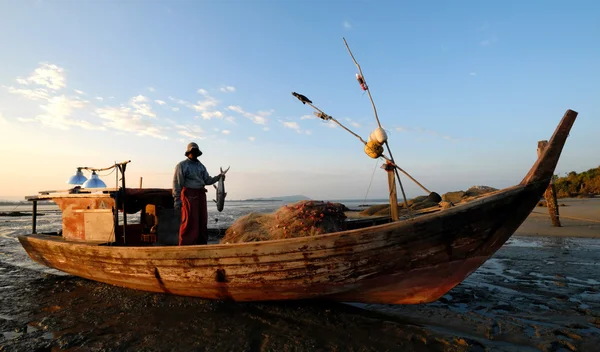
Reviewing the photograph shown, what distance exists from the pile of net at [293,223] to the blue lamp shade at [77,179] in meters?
5.77

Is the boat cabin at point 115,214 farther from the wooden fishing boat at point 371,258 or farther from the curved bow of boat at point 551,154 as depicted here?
the curved bow of boat at point 551,154

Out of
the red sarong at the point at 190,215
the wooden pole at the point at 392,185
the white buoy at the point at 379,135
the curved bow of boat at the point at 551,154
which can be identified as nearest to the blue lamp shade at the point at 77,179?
the red sarong at the point at 190,215

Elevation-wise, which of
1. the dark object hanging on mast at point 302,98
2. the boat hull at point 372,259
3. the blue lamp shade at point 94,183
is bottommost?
the boat hull at point 372,259

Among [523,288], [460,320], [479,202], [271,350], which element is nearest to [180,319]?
[271,350]

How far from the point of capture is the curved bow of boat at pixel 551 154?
4.13 meters

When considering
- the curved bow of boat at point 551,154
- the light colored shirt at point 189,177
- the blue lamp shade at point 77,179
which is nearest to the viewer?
the curved bow of boat at point 551,154

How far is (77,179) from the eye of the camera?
9469mm

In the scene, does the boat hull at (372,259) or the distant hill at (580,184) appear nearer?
the boat hull at (372,259)

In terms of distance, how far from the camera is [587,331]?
4.22 meters

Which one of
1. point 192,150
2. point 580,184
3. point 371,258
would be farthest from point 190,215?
point 580,184

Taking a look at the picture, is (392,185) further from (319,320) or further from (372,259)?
(319,320)

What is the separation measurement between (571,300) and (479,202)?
2983 mm

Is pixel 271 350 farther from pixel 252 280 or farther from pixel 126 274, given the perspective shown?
pixel 126 274

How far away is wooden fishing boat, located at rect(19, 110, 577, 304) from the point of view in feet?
14.1
